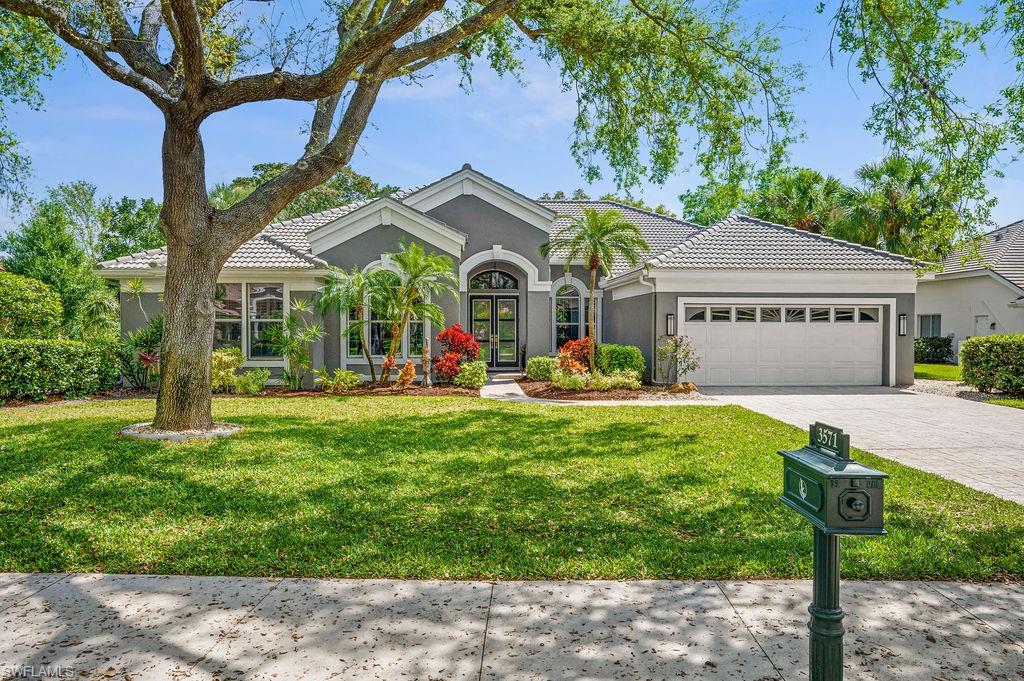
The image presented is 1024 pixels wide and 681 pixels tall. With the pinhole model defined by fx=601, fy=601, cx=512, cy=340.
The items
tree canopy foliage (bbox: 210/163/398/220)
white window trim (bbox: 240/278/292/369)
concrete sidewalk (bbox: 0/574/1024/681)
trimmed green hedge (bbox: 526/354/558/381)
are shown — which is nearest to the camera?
concrete sidewalk (bbox: 0/574/1024/681)

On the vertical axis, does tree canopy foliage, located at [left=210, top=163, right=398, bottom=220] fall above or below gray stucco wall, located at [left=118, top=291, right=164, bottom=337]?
above

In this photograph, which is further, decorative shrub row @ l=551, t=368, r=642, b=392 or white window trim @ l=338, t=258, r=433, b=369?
white window trim @ l=338, t=258, r=433, b=369

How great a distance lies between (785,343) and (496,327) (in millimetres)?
8863

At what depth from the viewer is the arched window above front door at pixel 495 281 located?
20.0 metres

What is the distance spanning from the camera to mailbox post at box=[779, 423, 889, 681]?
7.46 feet

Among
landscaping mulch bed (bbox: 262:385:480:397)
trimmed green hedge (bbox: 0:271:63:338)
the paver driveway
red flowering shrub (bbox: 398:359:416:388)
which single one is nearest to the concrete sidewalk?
the paver driveway

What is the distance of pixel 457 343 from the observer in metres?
15.8

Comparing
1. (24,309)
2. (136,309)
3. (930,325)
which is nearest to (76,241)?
(24,309)

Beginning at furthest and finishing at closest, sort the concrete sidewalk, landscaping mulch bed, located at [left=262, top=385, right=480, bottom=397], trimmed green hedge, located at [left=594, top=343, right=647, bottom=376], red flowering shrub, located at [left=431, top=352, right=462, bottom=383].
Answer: trimmed green hedge, located at [left=594, top=343, right=647, bottom=376] → red flowering shrub, located at [left=431, top=352, right=462, bottom=383] → landscaping mulch bed, located at [left=262, top=385, right=480, bottom=397] → the concrete sidewalk

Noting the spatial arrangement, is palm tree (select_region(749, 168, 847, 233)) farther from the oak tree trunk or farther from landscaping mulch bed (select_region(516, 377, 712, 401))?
the oak tree trunk

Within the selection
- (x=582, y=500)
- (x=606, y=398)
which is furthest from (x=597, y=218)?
(x=582, y=500)

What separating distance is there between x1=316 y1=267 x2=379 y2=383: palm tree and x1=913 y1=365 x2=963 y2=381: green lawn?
16537 millimetres

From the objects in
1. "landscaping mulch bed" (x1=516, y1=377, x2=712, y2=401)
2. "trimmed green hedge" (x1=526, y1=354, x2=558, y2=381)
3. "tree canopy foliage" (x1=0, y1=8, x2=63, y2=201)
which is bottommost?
"landscaping mulch bed" (x1=516, y1=377, x2=712, y2=401)

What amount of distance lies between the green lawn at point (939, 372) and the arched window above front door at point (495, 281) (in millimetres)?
12884
